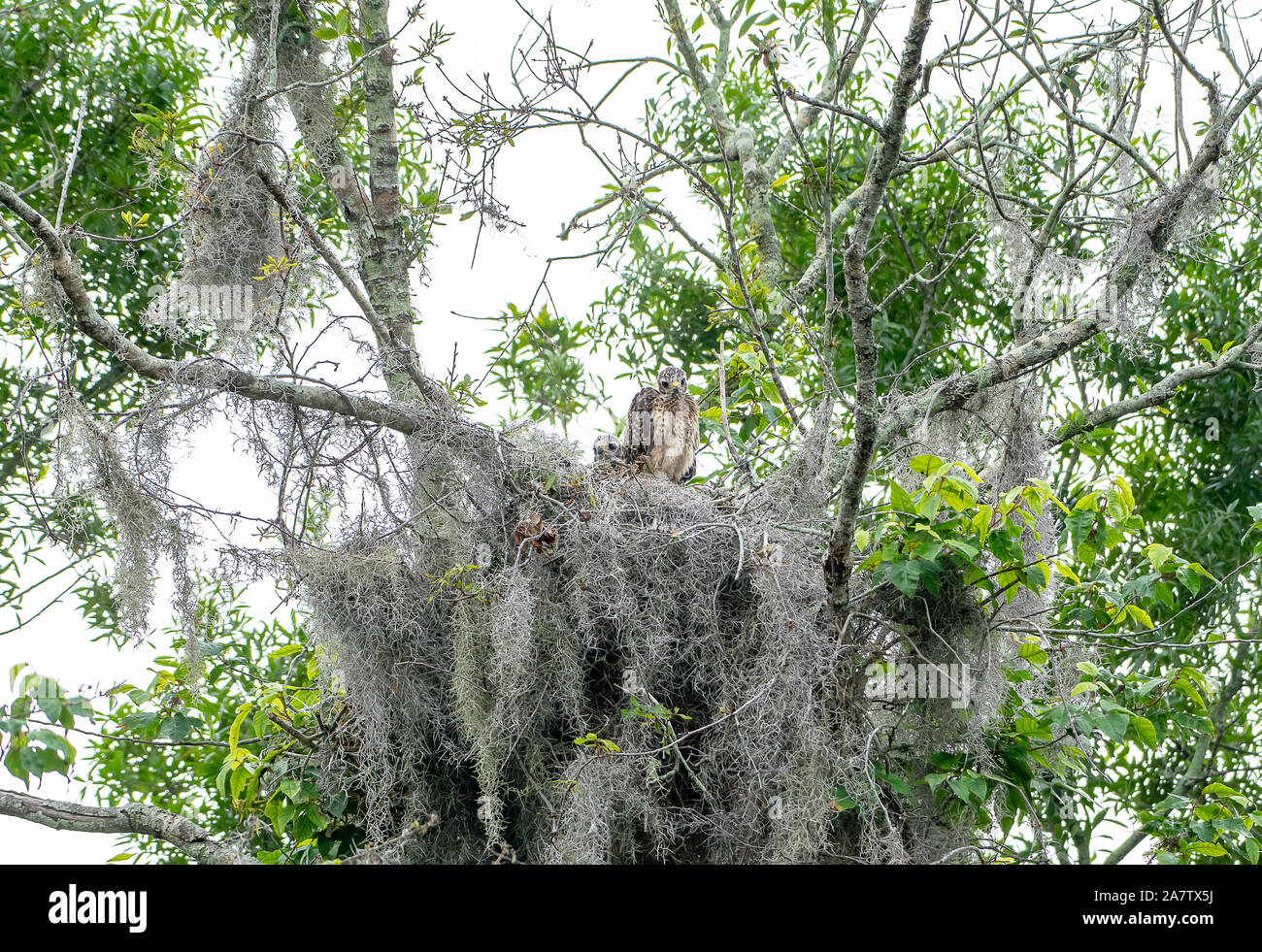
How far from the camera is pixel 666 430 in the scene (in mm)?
5012

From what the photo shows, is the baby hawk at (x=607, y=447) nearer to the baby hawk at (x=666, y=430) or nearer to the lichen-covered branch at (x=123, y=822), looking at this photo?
the baby hawk at (x=666, y=430)

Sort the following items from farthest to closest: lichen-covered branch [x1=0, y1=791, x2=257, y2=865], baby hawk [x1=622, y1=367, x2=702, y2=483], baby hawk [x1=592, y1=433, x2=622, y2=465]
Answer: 1. baby hawk [x1=622, y1=367, x2=702, y2=483]
2. baby hawk [x1=592, y1=433, x2=622, y2=465]
3. lichen-covered branch [x1=0, y1=791, x2=257, y2=865]

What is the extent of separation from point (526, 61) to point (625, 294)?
310 centimetres

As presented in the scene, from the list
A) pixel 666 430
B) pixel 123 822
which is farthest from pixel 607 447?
pixel 123 822

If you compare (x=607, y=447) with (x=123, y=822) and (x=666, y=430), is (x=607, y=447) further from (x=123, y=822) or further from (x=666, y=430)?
(x=123, y=822)

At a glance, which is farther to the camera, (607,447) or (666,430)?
(666,430)

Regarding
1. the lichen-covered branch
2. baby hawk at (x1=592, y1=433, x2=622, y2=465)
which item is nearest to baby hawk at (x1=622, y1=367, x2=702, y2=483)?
baby hawk at (x1=592, y1=433, x2=622, y2=465)

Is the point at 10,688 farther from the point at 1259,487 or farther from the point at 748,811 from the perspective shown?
the point at 1259,487

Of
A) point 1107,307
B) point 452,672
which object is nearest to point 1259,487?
point 1107,307

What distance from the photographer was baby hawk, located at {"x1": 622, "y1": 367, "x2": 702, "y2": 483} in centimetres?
498

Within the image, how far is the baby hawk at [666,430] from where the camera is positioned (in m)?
4.98

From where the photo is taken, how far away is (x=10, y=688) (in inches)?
107

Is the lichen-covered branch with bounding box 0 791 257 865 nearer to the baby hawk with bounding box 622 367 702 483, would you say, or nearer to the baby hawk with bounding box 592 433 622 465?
the baby hawk with bounding box 592 433 622 465

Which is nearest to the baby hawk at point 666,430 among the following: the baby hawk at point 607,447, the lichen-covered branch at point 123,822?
the baby hawk at point 607,447
